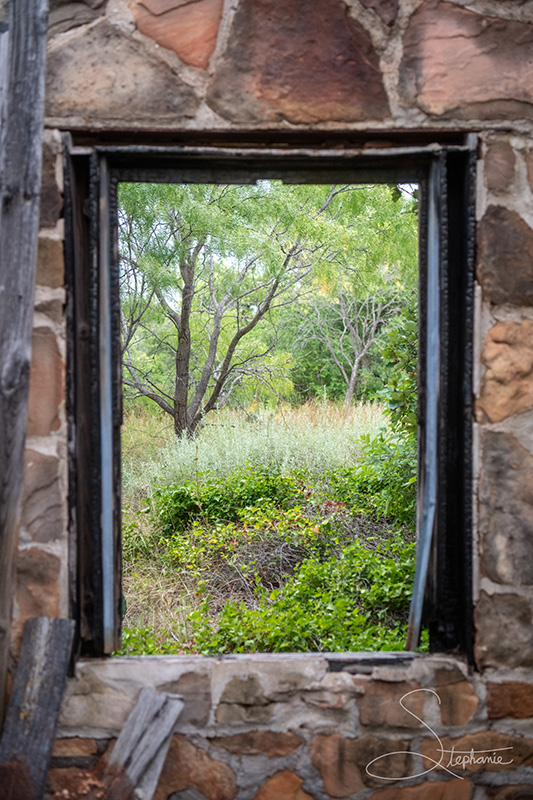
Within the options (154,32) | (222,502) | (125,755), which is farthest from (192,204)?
(125,755)

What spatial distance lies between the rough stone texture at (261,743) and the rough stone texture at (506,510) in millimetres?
722

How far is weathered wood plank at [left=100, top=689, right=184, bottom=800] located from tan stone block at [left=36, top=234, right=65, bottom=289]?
1.14 meters

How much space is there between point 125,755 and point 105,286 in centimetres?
126

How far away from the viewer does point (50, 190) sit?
1597mm

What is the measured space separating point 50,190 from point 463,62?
1153 mm

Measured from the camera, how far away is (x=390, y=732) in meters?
1.67

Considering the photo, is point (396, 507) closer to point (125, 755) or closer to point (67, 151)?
point (125, 755)

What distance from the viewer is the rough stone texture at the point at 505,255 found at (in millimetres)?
1616

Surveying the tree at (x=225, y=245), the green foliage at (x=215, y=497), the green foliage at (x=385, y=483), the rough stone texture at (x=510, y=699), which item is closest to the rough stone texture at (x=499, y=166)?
the rough stone texture at (x=510, y=699)

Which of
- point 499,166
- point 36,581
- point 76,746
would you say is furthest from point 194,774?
point 499,166

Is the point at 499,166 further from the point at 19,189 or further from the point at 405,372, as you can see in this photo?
the point at 405,372

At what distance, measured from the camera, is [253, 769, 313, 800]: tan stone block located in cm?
166

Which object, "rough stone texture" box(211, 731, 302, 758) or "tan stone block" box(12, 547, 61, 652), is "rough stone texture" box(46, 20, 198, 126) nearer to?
"tan stone block" box(12, 547, 61, 652)
